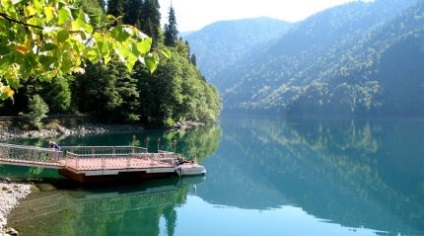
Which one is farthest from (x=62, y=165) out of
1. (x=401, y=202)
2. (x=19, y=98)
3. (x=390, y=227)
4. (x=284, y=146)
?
(x=284, y=146)

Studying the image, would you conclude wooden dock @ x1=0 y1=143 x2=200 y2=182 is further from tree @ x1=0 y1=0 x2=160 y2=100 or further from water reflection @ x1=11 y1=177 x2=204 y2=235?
tree @ x1=0 y1=0 x2=160 y2=100

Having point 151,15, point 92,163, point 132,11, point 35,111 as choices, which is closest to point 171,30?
point 151,15

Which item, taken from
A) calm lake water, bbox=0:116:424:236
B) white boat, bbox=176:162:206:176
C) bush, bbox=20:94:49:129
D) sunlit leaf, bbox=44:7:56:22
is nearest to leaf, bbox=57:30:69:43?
→ sunlit leaf, bbox=44:7:56:22

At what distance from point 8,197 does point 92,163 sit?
25.0 ft

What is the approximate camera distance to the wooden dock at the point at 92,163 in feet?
85.1

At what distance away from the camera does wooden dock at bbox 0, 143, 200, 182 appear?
25948 millimetres

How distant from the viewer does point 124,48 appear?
3037mm

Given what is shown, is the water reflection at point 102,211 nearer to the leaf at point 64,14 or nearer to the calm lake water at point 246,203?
the calm lake water at point 246,203

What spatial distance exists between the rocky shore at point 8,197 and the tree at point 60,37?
13992mm

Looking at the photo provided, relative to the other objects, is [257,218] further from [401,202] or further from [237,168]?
[237,168]

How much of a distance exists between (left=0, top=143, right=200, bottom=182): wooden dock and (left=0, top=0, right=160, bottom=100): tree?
77.4 ft

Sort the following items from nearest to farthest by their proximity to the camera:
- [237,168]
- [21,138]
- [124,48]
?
[124,48] → [237,168] → [21,138]

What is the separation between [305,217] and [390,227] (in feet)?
14.5

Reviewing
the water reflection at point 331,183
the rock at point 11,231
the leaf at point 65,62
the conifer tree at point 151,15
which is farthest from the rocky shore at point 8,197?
the conifer tree at point 151,15
